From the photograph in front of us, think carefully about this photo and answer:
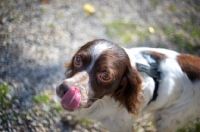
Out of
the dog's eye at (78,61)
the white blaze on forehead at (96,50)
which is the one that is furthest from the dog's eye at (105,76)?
the dog's eye at (78,61)

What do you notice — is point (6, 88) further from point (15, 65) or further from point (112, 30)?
point (112, 30)

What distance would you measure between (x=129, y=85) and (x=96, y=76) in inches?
19.4

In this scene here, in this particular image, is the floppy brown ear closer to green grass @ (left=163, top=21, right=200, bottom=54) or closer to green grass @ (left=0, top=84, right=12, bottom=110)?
green grass @ (left=0, top=84, right=12, bottom=110)

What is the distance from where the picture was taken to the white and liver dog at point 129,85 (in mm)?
2688

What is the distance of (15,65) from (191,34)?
3640 mm

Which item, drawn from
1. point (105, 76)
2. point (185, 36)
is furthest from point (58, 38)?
point (185, 36)

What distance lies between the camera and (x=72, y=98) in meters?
2.53

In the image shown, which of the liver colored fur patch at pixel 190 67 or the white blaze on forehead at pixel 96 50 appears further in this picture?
the liver colored fur patch at pixel 190 67

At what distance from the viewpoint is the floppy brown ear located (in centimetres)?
291

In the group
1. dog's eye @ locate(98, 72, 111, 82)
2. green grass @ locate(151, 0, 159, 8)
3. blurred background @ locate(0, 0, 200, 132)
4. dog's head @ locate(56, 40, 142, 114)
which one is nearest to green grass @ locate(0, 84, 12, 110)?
blurred background @ locate(0, 0, 200, 132)

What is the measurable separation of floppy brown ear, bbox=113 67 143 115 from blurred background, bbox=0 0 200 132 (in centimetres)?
118

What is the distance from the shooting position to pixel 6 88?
13.3 feet

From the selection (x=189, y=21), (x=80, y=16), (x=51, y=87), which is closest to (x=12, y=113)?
(x=51, y=87)

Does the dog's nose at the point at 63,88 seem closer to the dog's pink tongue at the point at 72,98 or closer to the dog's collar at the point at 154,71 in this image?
the dog's pink tongue at the point at 72,98
